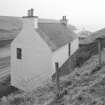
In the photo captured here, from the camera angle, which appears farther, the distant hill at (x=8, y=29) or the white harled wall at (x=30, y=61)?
the distant hill at (x=8, y=29)

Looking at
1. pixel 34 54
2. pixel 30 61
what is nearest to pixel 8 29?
pixel 30 61

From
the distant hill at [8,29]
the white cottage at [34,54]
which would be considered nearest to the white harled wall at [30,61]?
the white cottage at [34,54]

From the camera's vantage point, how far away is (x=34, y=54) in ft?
51.5

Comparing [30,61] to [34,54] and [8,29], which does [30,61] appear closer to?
[34,54]

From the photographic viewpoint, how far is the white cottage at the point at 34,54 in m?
15.1

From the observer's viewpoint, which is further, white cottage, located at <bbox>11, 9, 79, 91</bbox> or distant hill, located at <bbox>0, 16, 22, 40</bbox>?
distant hill, located at <bbox>0, 16, 22, 40</bbox>

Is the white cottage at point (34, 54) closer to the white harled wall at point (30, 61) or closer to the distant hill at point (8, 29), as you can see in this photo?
the white harled wall at point (30, 61)

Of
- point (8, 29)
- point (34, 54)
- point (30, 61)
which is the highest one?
point (8, 29)

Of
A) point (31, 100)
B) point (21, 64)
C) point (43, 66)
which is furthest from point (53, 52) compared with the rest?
point (31, 100)

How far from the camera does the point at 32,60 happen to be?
15828 mm

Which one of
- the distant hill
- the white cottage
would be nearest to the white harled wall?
the white cottage

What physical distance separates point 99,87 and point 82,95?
807 mm

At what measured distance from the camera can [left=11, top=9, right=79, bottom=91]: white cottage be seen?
15.1 metres

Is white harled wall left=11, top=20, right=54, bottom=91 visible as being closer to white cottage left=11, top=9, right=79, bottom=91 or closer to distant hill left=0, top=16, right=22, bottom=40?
white cottage left=11, top=9, right=79, bottom=91
